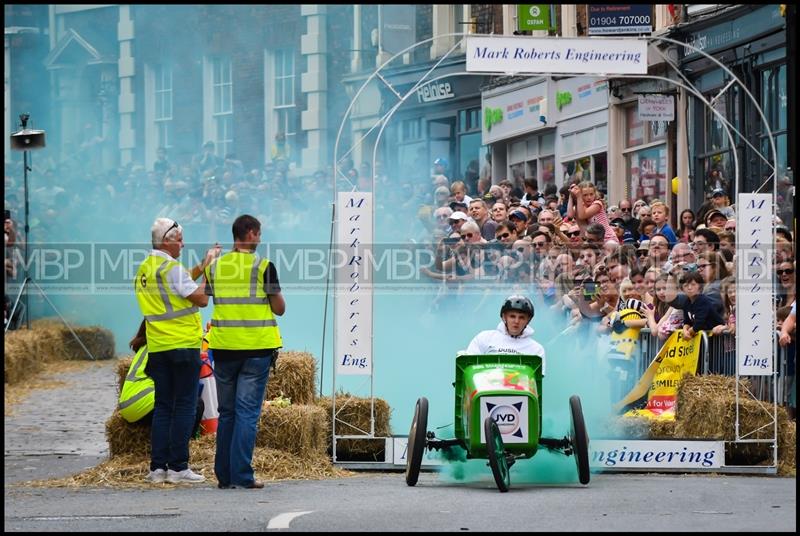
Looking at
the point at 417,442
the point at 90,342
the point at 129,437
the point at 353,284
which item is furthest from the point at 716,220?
the point at 90,342

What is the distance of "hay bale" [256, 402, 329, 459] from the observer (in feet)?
43.4

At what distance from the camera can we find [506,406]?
11.7 m

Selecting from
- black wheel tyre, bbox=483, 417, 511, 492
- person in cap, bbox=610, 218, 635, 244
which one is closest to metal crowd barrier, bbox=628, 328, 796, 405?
A: black wheel tyre, bbox=483, 417, 511, 492

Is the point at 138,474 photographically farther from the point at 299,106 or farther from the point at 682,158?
the point at 299,106

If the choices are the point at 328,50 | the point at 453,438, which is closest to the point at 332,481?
the point at 453,438

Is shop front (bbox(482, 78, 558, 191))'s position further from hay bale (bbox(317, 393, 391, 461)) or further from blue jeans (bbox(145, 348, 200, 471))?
blue jeans (bbox(145, 348, 200, 471))

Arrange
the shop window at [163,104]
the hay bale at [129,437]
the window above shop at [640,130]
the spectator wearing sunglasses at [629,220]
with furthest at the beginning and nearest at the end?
the shop window at [163,104], the window above shop at [640,130], the spectator wearing sunglasses at [629,220], the hay bale at [129,437]

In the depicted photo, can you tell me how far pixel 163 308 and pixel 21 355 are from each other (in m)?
11.4

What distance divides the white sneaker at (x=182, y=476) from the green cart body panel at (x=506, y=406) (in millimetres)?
1936

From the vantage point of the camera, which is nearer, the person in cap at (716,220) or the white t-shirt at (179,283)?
the white t-shirt at (179,283)

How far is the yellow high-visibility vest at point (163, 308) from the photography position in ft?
39.4

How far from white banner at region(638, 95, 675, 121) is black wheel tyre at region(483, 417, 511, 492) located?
1454cm

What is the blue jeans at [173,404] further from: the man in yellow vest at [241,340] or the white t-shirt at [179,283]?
the white t-shirt at [179,283]

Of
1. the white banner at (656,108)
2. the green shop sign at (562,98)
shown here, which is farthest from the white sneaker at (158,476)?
the green shop sign at (562,98)
